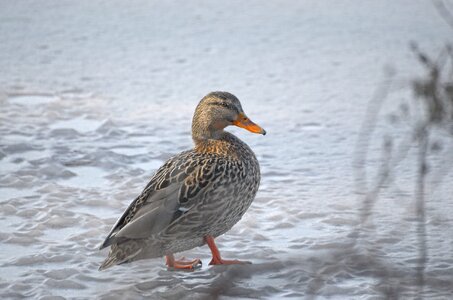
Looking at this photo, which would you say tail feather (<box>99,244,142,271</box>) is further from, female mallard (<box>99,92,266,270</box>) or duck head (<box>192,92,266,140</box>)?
duck head (<box>192,92,266,140</box>)

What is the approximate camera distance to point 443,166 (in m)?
5.41

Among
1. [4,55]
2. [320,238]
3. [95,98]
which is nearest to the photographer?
[320,238]

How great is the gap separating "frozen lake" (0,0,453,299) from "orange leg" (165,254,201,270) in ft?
0.17

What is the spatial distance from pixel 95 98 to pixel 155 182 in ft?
9.66

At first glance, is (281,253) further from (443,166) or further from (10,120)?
(10,120)

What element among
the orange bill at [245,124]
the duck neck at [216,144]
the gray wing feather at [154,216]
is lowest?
the gray wing feather at [154,216]

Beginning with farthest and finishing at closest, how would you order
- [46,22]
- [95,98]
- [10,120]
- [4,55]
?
[46,22]
[4,55]
[95,98]
[10,120]

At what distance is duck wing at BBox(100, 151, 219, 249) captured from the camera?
3.93 metres

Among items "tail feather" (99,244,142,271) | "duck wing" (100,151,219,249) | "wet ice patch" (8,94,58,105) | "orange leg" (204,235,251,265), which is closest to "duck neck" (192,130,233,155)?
"duck wing" (100,151,219,249)

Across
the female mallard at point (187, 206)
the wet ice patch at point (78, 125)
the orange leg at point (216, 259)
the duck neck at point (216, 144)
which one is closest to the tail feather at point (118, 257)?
the female mallard at point (187, 206)

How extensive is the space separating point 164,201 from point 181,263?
37 cm

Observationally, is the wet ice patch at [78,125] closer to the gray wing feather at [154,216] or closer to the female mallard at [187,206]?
the female mallard at [187,206]

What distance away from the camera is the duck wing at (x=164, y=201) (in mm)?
3930

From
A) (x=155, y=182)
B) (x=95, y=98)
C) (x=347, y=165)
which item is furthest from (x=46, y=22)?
(x=155, y=182)
